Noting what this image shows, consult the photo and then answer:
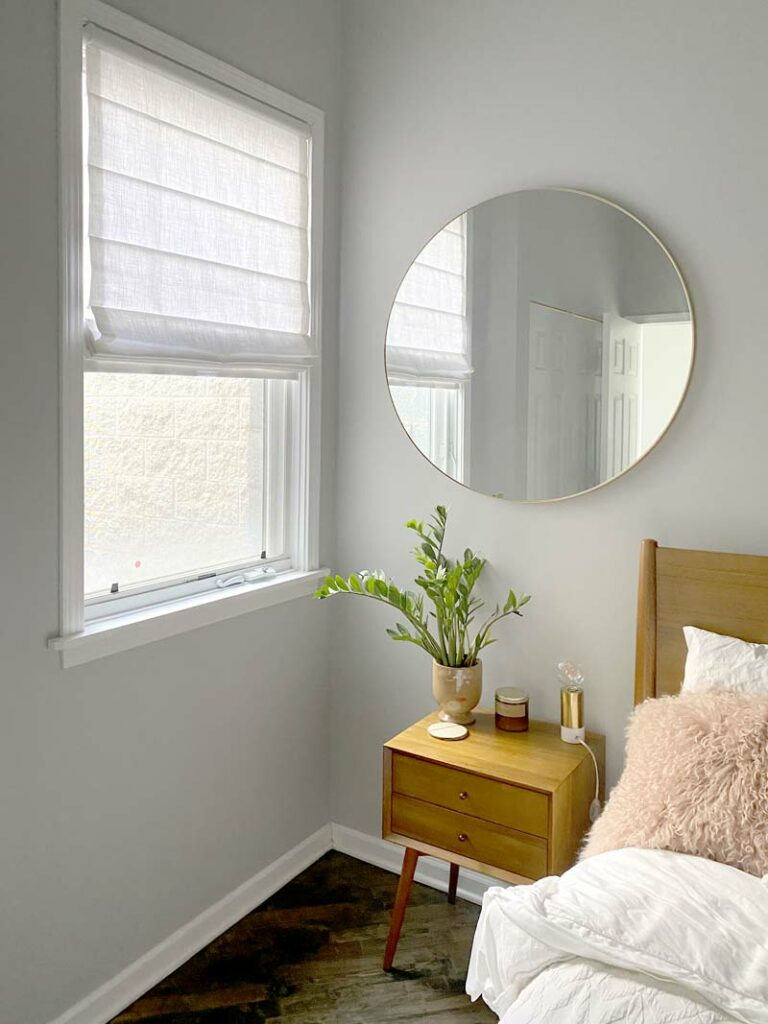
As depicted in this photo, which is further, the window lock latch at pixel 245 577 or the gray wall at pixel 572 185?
the window lock latch at pixel 245 577

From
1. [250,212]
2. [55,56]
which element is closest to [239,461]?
[250,212]

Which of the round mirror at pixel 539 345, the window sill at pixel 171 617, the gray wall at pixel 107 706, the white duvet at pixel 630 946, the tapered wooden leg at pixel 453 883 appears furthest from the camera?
the tapered wooden leg at pixel 453 883

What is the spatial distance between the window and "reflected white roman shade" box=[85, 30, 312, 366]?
0.29 metres

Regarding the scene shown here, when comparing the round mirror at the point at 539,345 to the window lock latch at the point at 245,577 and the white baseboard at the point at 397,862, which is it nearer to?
the window lock latch at the point at 245,577

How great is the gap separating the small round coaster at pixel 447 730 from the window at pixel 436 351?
67 centimetres

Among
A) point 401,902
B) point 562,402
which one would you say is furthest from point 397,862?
point 562,402

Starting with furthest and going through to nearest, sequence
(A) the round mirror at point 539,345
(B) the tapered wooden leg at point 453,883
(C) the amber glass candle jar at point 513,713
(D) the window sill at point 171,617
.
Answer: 1. (B) the tapered wooden leg at point 453,883
2. (C) the amber glass candle jar at point 513,713
3. (A) the round mirror at point 539,345
4. (D) the window sill at point 171,617

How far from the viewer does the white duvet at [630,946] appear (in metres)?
1.30

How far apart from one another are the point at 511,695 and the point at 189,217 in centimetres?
145

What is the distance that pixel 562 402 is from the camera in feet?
7.67

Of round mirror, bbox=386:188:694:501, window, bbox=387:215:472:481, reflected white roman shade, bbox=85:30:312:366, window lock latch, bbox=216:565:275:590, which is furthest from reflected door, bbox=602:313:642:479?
window lock latch, bbox=216:565:275:590

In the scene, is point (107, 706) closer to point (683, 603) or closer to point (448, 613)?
point (448, 613)

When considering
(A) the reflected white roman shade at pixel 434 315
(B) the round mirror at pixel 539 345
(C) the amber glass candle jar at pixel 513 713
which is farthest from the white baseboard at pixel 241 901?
(A) the reflected white roman shade at pixel 434 315

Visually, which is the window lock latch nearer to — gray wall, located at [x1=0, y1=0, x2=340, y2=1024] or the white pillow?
gray wall, located at [x1=0, y1=0, x2=340, y2=1024]
